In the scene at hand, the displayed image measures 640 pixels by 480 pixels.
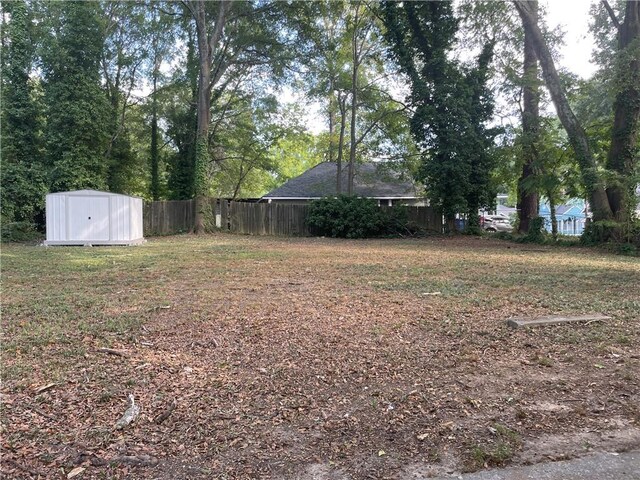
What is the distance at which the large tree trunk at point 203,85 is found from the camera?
19.0m

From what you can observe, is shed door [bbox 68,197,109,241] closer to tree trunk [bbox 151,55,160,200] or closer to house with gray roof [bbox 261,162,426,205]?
house with gray roof [bbox 261,162,426,205]

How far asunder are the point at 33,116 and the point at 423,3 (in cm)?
1596

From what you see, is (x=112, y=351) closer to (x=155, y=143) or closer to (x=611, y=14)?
(x=611, y=14)

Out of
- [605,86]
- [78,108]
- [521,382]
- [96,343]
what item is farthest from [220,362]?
[78,108]

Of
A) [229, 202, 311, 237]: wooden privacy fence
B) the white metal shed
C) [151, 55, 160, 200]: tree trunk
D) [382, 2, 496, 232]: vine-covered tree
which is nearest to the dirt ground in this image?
the white metal shed

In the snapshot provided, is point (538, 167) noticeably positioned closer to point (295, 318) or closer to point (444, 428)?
point (295, 318)

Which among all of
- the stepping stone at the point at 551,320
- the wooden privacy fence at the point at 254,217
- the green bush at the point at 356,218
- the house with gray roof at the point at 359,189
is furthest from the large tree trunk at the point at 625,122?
the house with gray roof at the point at 359,189

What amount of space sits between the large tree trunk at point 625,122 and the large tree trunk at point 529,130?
2.51 meters

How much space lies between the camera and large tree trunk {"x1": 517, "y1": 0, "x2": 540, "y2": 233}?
15492mm

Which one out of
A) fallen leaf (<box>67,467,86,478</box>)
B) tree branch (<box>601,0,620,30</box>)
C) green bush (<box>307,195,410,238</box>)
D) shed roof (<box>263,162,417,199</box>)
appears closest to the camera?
fallen leaf (<box>67,467,86,478</box>)

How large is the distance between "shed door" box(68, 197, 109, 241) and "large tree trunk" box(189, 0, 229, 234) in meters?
5.86

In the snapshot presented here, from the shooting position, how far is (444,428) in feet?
7.73

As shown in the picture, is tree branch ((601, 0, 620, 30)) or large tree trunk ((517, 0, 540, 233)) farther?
large tree trunk ((517, 0, 540, 233))

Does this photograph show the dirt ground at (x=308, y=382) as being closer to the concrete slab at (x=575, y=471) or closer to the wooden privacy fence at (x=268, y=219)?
the concrete slab at (x=575, y=471)
